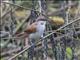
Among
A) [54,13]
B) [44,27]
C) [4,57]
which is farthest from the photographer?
[54,13]

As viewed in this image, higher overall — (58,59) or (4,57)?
(58,59)

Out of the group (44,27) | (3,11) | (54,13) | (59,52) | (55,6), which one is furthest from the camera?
(55,6)

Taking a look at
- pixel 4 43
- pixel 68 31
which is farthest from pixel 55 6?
pixel 68 31

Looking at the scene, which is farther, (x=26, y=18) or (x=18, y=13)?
(x=18, y=13)

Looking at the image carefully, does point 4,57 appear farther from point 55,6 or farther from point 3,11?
point 55,6

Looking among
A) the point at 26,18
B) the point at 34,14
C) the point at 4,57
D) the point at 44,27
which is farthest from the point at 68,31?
the point at 26,18

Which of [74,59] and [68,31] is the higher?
[68,31]

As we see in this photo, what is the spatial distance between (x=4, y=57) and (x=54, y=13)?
1435 millimetres

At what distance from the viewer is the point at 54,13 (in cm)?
640

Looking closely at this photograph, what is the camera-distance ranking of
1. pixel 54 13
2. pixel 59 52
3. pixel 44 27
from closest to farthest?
1. pixel 59 52
2. pixel 44 27
3. pixel 54 13

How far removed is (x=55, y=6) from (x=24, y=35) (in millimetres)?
3562

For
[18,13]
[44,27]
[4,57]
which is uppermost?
[44,27]

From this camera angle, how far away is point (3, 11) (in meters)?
5.91

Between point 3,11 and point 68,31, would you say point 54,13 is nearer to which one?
point 3,11
